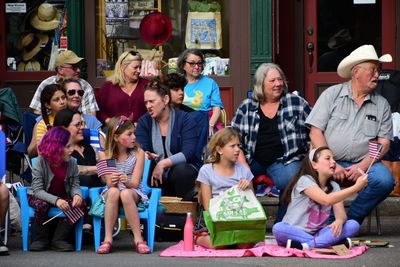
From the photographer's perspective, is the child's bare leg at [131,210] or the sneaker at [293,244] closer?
the sneaker at [293,244]

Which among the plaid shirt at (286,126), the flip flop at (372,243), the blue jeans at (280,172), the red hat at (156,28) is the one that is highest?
the red hat at (156,28)

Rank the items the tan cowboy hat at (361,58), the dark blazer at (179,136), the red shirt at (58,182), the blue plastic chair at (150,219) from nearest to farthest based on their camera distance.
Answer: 1. the blue plastic chair at (150,219)
2. the red shirt at (58,182)
3. the tan cowboy hat at (361,58)
4. the dark blazer at (179,136)

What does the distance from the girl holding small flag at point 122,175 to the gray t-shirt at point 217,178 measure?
0.54m

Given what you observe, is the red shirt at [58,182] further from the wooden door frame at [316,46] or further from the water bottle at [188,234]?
the wooden door frame at [316,46]

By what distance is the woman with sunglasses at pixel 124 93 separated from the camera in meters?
13.1

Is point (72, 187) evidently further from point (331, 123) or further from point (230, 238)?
point (331, 123)

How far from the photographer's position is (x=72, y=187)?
1145 centimetres

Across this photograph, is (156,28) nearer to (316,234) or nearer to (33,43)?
(33,43)

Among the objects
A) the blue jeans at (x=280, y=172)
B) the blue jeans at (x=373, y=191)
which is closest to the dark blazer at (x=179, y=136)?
the blue jeans at (x=280, y=172)

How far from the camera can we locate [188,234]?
36.4 ft

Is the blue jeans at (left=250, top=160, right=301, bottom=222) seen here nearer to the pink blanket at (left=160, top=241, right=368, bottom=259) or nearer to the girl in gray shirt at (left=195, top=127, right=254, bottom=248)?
the girl in gray shirt at (left=195, top=127, right=254, bottom=248)

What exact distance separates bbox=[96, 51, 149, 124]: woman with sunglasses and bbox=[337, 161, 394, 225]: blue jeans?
2.59 meters

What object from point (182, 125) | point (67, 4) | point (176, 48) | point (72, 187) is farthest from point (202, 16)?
point (72, 187)

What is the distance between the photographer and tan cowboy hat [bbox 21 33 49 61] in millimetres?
14961
